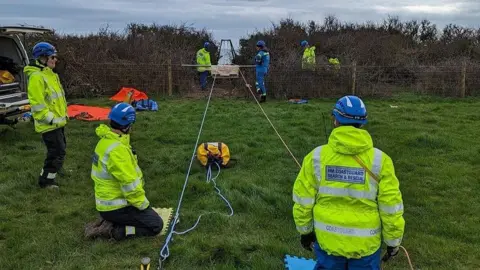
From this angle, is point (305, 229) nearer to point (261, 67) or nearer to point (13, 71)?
point (13, 71)

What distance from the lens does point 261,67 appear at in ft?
47.6

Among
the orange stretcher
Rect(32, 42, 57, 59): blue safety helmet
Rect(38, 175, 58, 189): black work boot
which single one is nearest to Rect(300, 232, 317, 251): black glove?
Rect(38, 175, 58, 189): black work boot

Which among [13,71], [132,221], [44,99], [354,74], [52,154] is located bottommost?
[132,221]

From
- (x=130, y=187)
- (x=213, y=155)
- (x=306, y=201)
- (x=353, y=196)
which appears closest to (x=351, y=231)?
(x=353, y=196)

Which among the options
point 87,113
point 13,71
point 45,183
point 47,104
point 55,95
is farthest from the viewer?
point 87,113

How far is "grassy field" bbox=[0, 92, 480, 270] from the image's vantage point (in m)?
4.52

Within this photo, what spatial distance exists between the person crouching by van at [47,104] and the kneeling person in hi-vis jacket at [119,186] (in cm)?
179

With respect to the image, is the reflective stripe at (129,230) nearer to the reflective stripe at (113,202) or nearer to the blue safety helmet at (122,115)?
the reflective stripe at (113,202)

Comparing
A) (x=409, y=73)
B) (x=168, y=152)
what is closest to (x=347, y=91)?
(x=409, y=73)

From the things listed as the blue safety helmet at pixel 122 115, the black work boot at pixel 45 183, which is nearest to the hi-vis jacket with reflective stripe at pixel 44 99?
the black work boot at pixel 45 183

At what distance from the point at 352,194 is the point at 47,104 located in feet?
15.4

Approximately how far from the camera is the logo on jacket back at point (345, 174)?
2965mm

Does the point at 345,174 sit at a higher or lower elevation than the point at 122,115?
lower

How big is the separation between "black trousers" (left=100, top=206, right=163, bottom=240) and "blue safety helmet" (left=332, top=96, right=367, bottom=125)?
262 cm
